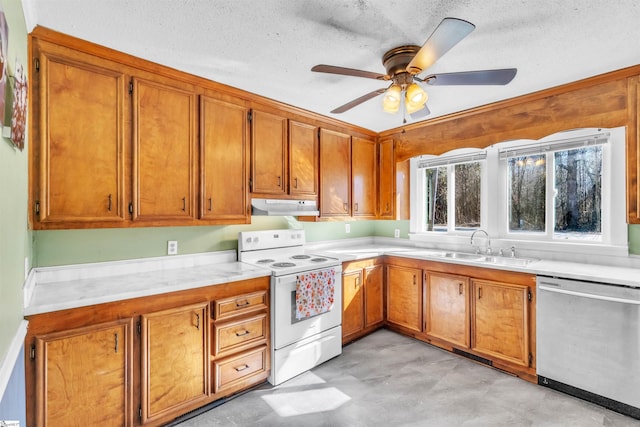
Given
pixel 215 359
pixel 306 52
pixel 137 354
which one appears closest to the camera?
pixel 137 354

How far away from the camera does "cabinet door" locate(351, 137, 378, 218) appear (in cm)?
368

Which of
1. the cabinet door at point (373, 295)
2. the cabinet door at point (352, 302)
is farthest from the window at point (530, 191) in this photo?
the cabinet door at point (352, 302)

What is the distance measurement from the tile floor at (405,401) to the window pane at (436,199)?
1.60 m

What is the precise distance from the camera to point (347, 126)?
3576 millimetres

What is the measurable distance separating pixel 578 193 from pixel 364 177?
2.09 m

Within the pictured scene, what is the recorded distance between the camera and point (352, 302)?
317cm

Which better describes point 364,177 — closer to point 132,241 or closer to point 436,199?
point 436,199

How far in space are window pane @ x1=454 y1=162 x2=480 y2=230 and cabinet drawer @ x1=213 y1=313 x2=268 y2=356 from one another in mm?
2547

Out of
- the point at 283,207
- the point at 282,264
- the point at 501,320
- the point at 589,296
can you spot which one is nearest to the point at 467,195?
the point at 501,320

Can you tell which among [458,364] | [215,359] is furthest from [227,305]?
[458,364]

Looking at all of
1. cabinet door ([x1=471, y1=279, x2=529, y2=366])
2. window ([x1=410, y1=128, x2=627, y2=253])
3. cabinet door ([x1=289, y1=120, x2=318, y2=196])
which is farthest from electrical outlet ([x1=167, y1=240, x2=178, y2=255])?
window ([x1=410, y1=128, x2=627, y2=253])

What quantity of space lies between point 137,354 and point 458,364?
8.36ft

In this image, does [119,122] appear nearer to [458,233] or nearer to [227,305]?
[227,305]

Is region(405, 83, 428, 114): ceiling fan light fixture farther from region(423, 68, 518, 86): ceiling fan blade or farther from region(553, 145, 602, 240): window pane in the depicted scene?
region(553, 145, 602, 240): window pane
